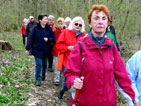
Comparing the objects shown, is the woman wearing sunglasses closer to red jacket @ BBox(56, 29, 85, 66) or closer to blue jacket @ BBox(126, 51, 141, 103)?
red jacket @ BBox(56, 29, 85, 66)

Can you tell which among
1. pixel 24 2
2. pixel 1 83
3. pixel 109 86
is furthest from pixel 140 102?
pixel 24 2

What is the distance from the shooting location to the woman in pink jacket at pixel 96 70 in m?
2.28

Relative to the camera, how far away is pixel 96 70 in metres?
2.27

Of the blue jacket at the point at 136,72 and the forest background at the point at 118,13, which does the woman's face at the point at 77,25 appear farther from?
the forest background at the point at 118,13

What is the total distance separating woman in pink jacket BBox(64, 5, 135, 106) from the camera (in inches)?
89.8

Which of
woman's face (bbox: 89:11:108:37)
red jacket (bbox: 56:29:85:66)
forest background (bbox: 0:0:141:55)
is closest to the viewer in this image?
woman's face (bbox: 89:11:108:37)

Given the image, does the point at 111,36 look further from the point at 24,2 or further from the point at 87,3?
the point at 24,2

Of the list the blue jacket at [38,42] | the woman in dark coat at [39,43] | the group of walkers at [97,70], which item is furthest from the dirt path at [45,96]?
the group of walkers at [97,70]

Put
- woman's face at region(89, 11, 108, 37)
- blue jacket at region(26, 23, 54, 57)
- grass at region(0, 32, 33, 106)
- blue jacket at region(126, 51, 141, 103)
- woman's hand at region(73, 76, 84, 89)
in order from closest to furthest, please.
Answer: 1. woman's hand at region(73, 76, 84, 89)
2. woman's face at region(89, 11, 108, 37)
3. blue jacket at region(126, 51, 141, 103)
4. grass at region(0, 32, 33, 106)
5. blue jacket at region(26, 23, 54, 57)

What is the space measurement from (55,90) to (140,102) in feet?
13.6

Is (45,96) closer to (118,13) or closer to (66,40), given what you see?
(66,40)

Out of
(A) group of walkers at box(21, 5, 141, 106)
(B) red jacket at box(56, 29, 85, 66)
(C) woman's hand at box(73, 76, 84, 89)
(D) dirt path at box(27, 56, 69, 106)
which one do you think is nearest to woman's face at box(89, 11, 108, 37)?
(A) group of walkers at box(21, 5, 141, 106)

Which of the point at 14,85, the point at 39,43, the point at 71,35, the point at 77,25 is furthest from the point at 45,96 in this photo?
the point at 77,25

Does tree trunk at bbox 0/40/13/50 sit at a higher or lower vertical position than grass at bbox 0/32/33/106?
higher
